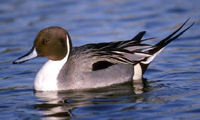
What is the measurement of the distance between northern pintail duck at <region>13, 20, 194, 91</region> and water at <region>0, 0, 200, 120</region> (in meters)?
0.12

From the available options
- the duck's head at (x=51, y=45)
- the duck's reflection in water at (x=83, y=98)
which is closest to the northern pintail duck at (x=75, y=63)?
the duck's head at (x=51, y=45)

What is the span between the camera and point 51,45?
783 cm

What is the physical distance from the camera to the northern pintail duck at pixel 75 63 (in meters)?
7.73

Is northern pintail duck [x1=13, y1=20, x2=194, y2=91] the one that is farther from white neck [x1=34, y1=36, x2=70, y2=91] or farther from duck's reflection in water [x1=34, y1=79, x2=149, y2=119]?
duck's reflection in water [x1=34, y1=79, x2=149, y2=119]

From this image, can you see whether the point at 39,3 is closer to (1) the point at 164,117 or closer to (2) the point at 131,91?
(2) the point at 131,91

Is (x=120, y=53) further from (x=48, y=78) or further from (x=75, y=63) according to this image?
(x=48, y=78)

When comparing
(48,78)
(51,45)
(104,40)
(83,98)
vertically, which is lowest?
(83,98)

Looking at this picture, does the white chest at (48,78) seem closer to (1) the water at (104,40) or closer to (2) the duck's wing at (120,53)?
(1) the water at (104,40)

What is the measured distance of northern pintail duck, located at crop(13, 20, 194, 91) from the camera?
7.73m

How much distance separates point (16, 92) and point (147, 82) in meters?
1.94

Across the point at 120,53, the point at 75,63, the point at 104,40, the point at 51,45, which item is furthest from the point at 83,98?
the point at 104,40

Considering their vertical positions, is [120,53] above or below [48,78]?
above

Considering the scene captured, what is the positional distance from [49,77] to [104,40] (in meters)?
3.34

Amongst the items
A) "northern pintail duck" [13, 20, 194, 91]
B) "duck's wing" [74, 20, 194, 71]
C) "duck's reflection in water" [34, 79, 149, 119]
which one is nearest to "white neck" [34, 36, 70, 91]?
"northern pintail duck" [13, 20, 194, 91]
